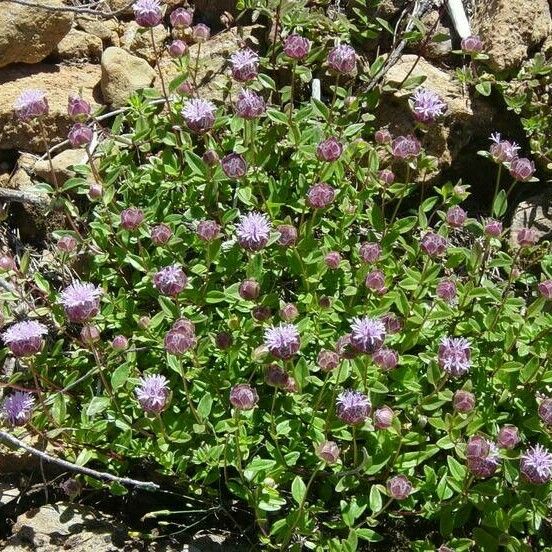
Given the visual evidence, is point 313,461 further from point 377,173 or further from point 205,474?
point 377,173

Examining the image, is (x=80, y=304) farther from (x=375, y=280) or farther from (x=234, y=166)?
(x=375, y=280)

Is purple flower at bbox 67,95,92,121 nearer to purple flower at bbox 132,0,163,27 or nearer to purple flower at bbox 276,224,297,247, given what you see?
purple flower at bbox 132,0,163,27

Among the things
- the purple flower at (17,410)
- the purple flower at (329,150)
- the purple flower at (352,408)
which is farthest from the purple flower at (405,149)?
the purple flower at (17,410)

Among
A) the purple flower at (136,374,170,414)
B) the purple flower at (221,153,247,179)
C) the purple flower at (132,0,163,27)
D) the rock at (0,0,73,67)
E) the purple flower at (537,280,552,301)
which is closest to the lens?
the purple flower at (136,374,170,414)

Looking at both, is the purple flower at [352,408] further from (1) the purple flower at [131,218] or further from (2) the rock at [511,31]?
(2) the rock at [511,31]

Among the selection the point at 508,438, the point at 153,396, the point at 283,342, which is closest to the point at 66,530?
the point at 153,396

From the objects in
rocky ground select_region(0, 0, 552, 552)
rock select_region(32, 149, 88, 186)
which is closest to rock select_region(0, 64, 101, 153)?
rocky ground select_region(0, 0, 552, 552)

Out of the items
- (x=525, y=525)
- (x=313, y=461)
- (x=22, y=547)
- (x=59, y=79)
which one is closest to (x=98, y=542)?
(x=22, y=547)
